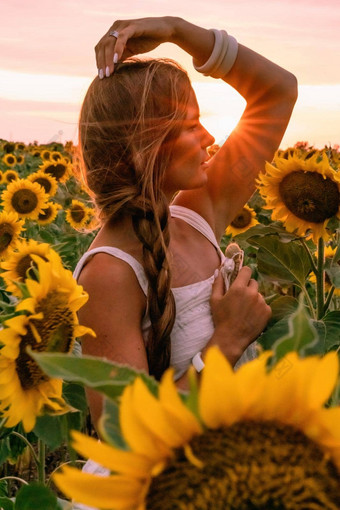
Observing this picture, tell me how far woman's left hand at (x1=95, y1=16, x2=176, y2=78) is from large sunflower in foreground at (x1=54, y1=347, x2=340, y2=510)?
1.57 meters

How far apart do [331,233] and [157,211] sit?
52 cm

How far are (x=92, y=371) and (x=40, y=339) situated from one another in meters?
0.61

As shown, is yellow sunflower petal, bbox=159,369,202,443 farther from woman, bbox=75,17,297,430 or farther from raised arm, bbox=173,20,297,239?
raised arm, bbox=173,20,297,239

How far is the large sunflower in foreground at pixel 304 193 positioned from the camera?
6.81ft

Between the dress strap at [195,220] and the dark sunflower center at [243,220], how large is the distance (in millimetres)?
2430

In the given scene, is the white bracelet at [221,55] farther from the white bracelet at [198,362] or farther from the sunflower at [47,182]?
the sunflower at [47,182]

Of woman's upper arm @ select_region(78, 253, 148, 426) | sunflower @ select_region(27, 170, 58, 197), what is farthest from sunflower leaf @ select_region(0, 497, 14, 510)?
sunflower @ select_region(27, 170, 58, 197)

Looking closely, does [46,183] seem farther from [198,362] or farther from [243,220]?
[198,362]

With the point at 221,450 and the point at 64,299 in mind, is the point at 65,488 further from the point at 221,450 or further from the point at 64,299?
the point at 64,299

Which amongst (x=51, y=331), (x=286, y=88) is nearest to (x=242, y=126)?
(x=286, y=88)

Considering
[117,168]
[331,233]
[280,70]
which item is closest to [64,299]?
[117,168]

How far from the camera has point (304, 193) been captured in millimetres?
2111

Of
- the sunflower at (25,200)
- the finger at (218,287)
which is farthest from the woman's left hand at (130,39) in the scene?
the sunflower at (25,200)

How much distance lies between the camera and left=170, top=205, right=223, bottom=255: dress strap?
2320 mm
